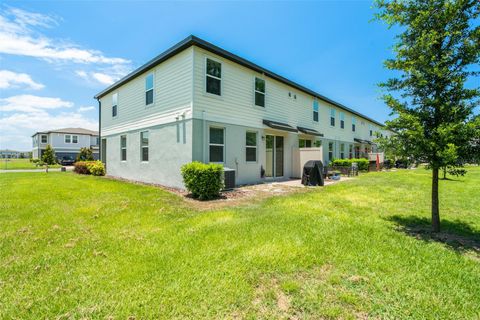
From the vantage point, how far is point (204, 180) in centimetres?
714

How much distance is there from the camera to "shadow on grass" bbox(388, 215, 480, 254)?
373cm

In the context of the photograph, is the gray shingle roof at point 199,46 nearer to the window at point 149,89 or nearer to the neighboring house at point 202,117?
the neighboring house at point 202,117

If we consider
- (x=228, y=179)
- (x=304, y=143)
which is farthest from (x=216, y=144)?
(x=304, y=143)

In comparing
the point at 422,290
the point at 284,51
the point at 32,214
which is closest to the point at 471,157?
the point at 422,290

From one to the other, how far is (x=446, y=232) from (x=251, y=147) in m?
7.66

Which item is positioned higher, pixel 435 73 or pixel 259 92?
pixel 259 92

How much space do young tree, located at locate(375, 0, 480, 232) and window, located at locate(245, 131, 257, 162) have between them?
679cm

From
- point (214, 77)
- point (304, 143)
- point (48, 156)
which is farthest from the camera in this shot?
point (48, 156)

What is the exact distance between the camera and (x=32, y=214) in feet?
17.6

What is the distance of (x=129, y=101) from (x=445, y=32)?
13138 millimetres

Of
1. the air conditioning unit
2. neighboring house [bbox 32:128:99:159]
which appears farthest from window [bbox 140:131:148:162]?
neighboring house [bbox 32:128:99:159]

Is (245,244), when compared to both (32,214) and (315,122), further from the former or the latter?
(315,122)

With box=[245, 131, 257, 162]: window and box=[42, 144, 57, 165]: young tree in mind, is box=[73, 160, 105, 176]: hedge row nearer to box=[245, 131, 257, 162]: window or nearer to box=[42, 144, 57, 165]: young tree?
box=[245, 131, 257, 162]: window

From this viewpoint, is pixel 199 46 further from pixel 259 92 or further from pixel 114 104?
pixel 114 104
